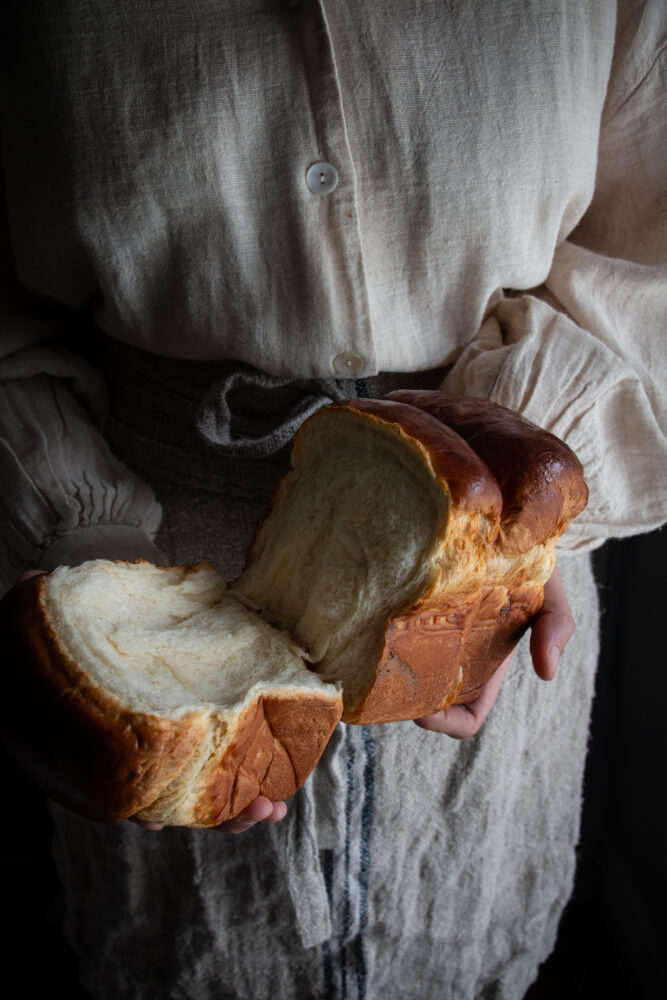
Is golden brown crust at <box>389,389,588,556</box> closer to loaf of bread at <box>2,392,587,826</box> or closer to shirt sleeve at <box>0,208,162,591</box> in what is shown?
loaf of bread at <box>2,392,587,826</box>

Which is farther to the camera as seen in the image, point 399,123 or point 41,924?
point 41,924

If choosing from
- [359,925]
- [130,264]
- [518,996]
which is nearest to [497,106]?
[130,264]

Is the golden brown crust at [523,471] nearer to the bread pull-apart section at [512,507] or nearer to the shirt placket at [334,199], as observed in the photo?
the bread pull-apart section at [512,507]

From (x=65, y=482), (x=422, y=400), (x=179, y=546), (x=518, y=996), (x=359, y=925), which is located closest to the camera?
(x=422, y=400)

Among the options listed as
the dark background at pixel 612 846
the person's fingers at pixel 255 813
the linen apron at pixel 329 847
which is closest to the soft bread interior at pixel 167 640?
the person's fingers at pixel 255 813

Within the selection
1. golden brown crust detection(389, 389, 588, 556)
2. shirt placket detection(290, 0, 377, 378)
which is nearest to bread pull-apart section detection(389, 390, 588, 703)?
golden brown crust detection(389, 389, 588, 556)

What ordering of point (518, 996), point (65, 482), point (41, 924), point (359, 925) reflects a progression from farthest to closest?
point (41, 924) → point (518, 996) → point (359, 925) → point (65, 482)

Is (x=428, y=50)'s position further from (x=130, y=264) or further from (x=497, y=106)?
(x=130, y=264)
